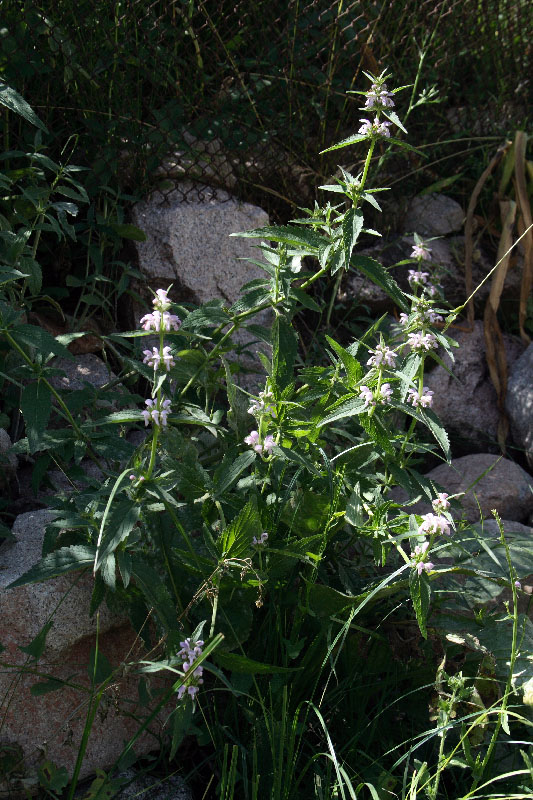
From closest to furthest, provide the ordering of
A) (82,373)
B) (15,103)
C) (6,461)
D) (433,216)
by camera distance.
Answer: (15,103)
(6,461)
(82,373)
(433,216)

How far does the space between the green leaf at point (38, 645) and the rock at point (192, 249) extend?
1.71 m

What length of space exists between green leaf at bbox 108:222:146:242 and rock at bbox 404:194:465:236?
5.05 feet

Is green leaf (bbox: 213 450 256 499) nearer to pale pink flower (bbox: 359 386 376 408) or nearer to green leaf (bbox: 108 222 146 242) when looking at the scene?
pale pink flower (bbox: 359 386 376 408)

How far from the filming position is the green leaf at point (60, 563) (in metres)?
1.90

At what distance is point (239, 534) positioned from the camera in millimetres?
1946

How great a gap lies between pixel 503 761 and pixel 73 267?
243 cm

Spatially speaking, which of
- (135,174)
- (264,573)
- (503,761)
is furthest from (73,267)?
(503,761)

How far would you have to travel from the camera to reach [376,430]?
205 centimetres

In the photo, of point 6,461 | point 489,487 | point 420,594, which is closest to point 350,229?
point 420,594

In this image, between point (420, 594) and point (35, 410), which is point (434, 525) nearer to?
point (420, 594)

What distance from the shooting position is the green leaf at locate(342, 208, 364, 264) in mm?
2045

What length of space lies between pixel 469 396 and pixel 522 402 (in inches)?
10.0

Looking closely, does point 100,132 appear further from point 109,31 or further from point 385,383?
point 385,383

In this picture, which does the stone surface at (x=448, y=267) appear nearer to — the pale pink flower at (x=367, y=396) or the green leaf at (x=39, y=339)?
the pale pink flower at (x=367, y=396)
